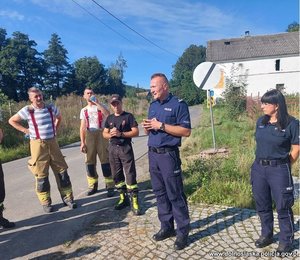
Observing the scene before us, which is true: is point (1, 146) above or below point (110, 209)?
above

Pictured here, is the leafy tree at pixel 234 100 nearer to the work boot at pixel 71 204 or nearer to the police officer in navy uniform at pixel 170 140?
the work boot at pixel 71 204

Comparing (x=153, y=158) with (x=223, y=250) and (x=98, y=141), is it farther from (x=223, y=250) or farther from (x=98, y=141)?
(x=98, y=141)

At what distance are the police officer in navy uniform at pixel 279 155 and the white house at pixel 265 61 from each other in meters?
42.3

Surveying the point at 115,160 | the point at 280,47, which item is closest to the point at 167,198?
the point at 115,160

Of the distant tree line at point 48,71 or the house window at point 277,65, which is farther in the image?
the distant tree line at point 48,71

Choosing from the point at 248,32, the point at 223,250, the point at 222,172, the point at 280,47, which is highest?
the point at 248,32

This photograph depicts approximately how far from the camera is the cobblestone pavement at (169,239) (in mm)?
3811

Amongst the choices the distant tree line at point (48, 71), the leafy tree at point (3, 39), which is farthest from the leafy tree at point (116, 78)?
the leafy tree at point (3, 39)

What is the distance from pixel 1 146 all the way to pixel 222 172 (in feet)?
31.9

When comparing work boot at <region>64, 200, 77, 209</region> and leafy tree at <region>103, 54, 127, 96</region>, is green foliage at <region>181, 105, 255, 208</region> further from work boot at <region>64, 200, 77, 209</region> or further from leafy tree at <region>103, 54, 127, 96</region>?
leafy tree at <region>103, 54, 127, 96</region>

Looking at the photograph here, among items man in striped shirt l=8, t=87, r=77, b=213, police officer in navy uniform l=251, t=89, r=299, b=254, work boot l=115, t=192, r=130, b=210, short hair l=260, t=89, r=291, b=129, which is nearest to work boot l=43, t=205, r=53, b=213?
man in striped shirt l=8, t=87, r=77, b=213

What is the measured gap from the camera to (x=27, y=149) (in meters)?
12.7

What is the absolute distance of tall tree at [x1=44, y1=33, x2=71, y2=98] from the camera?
208 feet

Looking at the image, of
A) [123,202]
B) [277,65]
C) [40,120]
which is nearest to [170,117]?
[123,202]
